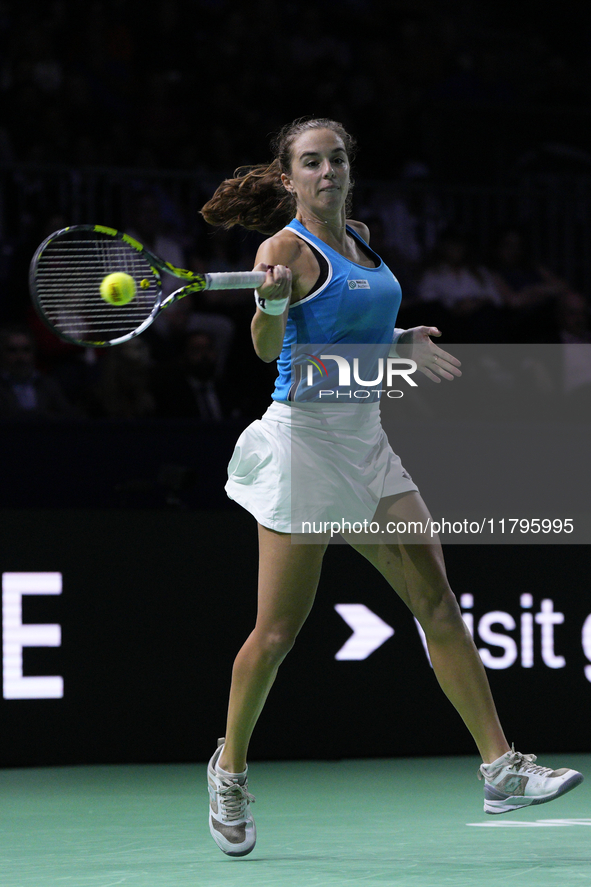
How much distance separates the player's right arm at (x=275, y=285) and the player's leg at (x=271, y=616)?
53 centimetres

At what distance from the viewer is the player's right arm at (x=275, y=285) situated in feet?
10.5

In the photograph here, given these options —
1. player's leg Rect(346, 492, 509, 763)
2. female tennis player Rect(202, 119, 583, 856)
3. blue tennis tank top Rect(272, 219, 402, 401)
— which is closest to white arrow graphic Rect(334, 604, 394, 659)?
female tennis player Rect(202, 119, 583, 856)

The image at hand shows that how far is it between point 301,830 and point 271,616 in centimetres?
83

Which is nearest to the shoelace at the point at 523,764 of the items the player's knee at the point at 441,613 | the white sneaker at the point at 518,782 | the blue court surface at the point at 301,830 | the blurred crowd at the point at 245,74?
the white sneaker at the point at 518,782

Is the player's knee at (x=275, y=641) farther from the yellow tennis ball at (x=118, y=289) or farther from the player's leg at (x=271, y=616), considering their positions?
the yellow tennis ball at (x=118, y=289)

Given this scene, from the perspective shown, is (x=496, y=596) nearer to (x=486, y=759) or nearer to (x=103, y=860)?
(x=486, y=759)

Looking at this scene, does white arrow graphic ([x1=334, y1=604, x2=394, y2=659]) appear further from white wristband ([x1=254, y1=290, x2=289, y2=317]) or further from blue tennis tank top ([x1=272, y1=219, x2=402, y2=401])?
white wristband ([x1=254, y1=290, x2=289, y2=317])

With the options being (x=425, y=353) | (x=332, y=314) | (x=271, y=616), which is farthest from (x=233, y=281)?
(x=271, y=616)

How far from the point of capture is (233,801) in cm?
353

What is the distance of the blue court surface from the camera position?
10.7ft

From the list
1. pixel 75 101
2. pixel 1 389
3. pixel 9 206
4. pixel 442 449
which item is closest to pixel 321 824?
pixel 442 449

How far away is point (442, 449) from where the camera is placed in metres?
6.26

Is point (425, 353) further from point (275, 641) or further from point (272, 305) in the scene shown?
point (275, 641)

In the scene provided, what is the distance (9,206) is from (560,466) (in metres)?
3.87
